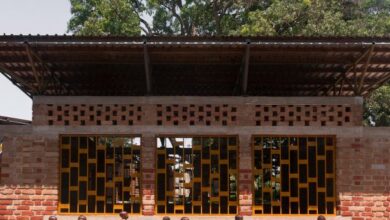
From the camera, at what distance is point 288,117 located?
10.8m

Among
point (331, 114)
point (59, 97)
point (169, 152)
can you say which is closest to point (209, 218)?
point (169, 152)

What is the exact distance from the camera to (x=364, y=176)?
10.8m

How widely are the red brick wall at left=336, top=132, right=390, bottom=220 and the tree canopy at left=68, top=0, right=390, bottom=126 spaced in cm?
877

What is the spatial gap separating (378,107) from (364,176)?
11.4 meters

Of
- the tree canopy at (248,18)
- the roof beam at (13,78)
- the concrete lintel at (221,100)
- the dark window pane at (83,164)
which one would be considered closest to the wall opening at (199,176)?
the concrete lintel at (221,100)

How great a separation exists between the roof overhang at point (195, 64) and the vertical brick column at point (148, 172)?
103 cm

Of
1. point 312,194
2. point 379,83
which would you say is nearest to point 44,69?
point 312,194

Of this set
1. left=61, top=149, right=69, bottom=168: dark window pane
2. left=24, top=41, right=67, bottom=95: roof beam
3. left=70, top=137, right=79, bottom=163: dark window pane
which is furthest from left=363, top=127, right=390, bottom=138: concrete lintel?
left=24, top=41, right=67, bottom=95: roof beam

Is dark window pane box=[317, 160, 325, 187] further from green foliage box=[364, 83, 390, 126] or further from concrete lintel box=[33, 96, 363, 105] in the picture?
green foliage box=[364, 83, 390, 126]

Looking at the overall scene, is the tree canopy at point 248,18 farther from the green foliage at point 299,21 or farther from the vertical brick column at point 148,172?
the vertical brick column at point 148,172

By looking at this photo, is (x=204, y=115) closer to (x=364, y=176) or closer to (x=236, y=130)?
(x=236, y=130)

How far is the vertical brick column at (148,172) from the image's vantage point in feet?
34.9

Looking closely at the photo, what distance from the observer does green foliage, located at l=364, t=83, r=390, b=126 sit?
2089 cm

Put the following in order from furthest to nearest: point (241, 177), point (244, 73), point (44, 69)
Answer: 1. point (44, 69)
2. point (241, 177)
3. point (244, 73)
